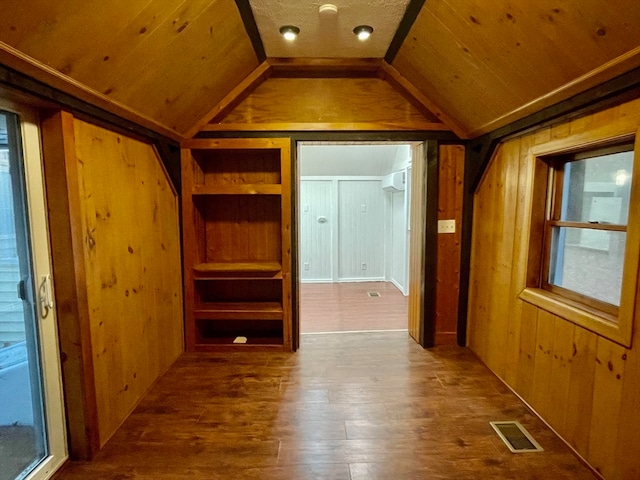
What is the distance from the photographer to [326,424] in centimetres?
211

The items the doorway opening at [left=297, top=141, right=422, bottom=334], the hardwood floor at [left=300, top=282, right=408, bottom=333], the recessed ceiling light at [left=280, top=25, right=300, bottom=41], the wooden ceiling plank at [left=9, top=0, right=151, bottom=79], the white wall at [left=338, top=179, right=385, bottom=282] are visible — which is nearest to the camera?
the wooden ceiling plank at [left=9, top=0, right=151, bottom=79]

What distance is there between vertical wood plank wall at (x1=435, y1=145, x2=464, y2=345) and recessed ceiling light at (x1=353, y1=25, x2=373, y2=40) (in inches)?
48.3

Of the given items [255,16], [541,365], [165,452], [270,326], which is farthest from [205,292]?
[541,365]

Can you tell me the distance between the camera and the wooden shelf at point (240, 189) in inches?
118

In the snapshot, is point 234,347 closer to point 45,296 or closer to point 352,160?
point 45,296

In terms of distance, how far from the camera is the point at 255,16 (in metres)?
2.04

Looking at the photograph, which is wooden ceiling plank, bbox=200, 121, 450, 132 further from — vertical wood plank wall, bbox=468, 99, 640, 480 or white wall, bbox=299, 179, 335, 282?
white wall, bbox=299, 179, 335, 282

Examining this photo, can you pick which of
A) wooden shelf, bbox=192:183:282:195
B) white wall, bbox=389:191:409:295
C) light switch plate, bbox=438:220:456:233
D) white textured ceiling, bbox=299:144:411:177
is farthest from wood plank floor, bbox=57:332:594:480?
white textured ceiling, bbox=299:144:411:177

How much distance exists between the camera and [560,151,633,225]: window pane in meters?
1.72

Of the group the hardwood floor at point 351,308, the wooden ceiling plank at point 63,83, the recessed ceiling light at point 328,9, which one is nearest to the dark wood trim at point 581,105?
the recessed ceiling light at point 328,9

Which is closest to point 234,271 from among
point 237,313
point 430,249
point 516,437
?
point 237,313

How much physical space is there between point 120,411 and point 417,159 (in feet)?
9.88

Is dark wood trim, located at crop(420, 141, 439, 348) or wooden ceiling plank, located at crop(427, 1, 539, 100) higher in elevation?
wooden ceiling plank, located at crop(427, 1, 539, 100)

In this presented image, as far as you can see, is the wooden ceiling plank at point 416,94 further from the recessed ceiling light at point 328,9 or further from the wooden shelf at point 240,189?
the wooden shelf at point 240,189
